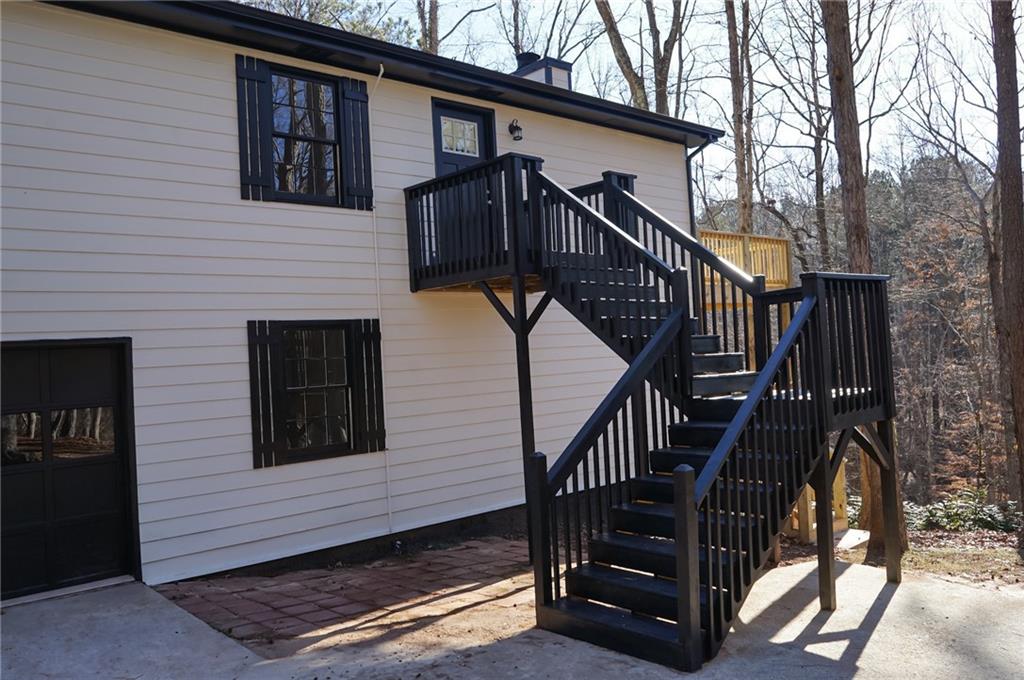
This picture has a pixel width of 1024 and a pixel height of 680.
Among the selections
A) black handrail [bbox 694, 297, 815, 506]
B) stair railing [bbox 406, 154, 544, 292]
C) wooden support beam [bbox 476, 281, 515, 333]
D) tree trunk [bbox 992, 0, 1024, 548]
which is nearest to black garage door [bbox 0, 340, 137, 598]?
stair railing [bbox 406, 154, 544, 292]

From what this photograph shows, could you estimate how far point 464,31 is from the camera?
70.2ft

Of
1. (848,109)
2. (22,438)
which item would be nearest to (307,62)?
(22,438)

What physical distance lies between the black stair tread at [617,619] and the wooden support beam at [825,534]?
1.69 m

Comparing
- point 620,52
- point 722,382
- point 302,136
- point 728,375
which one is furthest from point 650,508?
point 620,52

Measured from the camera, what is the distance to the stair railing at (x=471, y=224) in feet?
23.9

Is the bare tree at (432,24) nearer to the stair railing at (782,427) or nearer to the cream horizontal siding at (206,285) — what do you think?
the cream horizontal siding at (206,285)

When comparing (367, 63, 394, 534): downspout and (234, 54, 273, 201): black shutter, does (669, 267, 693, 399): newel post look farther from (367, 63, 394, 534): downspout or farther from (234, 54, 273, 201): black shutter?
(234, 54, 273, 201): black shutter

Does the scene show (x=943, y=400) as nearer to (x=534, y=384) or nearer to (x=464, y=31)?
(x=464, y=31)

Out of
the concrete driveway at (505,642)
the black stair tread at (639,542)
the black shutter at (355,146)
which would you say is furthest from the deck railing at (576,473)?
the black shutter at (355,146)

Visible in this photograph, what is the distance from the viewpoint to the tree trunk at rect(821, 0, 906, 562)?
9836 mm

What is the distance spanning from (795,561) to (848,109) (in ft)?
18.8

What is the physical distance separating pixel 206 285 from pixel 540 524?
391 cm

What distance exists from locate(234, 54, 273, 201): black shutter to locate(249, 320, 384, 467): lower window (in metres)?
1.34

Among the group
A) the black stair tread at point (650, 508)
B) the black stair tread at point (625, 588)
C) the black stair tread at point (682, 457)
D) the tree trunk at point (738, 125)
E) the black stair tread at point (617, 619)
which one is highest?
the tree trunk at point (738, 125)
